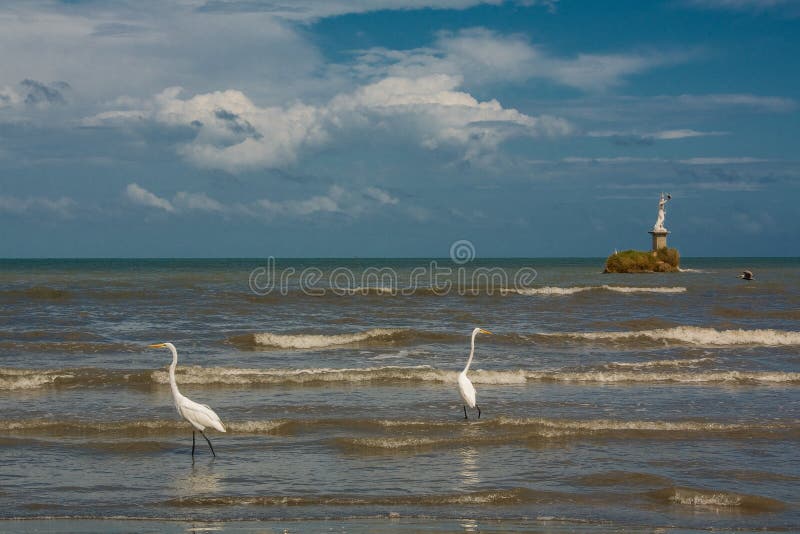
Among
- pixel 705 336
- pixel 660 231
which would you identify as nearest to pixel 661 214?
pixel 660 231

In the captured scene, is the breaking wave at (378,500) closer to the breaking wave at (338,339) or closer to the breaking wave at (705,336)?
the breaking wave at (338,339)

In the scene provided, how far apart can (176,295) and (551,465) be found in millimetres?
27788

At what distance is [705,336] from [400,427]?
12.9 metres

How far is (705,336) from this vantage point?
70.0 feet

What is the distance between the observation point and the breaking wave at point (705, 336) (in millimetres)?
20797

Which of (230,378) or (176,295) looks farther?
(176,295)

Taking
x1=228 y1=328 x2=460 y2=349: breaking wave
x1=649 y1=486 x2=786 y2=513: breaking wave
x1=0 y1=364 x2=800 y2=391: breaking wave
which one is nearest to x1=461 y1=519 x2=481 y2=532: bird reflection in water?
x1=649 y1=486 x2=786 y2=513: breaking wave

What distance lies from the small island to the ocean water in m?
28.4

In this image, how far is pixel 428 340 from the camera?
21.5 m

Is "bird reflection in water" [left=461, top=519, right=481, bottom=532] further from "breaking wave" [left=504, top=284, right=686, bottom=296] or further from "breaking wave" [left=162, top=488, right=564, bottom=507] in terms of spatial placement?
"breaking wave" [left=504, top=284, right=686, bottom=296]

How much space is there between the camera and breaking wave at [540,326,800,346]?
20.8 metres

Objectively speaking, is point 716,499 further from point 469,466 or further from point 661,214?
point 661,214

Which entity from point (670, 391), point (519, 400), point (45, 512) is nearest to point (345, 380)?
point (519, 400)

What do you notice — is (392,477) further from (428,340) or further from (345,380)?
(428,340)
